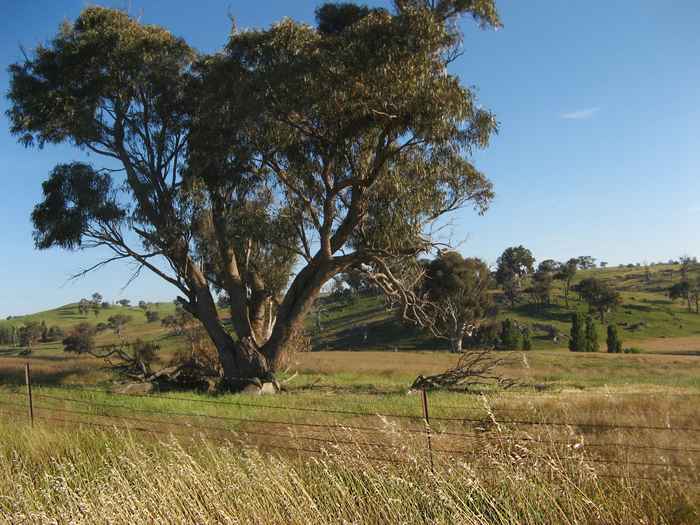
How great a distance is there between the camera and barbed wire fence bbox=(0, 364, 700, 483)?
5.14 metres

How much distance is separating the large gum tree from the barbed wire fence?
5.18m

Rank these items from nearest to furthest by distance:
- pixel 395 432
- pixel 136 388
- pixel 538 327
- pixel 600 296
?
1. pixel 395 432
2. pixel 136 388
3. pixel 538 327
4. pixel 600 296

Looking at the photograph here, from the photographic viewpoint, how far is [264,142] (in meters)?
17.2

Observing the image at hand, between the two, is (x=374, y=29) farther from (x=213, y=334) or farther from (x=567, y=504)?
(x=567, y=504)

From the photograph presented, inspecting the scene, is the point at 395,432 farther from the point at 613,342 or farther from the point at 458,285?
the point at 613,342

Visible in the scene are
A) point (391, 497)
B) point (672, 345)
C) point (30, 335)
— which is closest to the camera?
point (391, 497)

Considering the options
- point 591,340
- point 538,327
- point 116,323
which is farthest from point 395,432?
point 116,323

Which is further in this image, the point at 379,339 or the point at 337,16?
the point at 379,339

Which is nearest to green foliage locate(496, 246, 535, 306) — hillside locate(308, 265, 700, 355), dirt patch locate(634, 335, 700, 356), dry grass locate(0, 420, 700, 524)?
hillside locate(308, 265, 700, 355)

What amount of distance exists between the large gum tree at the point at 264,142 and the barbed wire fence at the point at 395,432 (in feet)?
17.0

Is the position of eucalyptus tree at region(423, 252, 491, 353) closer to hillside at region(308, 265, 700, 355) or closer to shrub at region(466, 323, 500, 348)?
shrub at region(466, 323, 500, 348)

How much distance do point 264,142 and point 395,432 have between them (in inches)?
545

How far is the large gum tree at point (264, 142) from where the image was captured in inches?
602

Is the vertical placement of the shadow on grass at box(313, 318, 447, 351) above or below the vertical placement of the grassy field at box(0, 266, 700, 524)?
below
